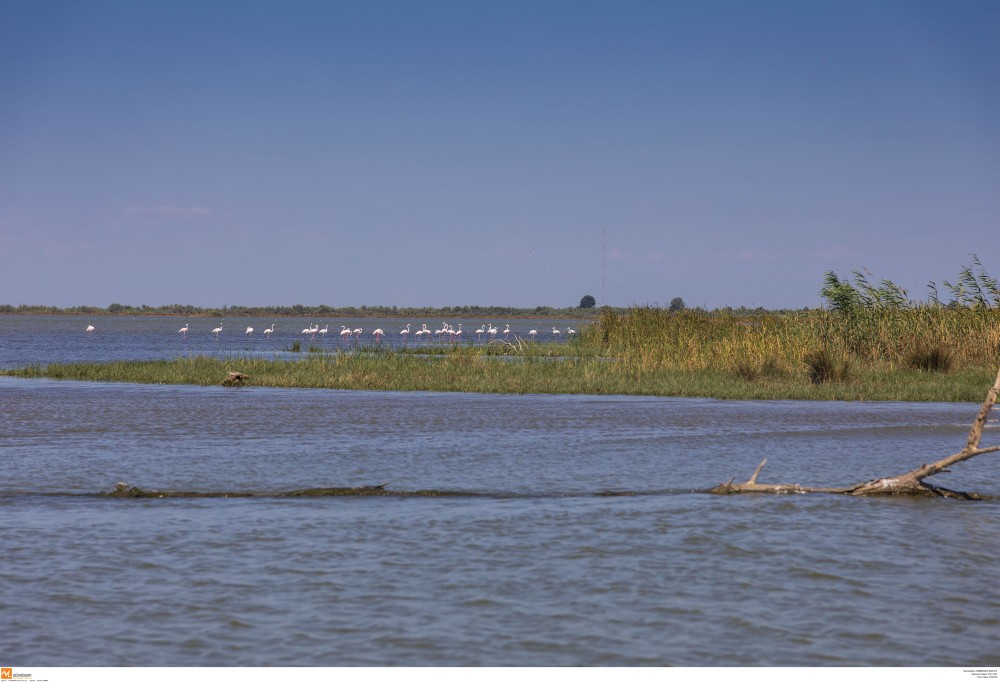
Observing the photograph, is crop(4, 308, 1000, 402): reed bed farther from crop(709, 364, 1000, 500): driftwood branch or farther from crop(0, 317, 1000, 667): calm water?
crop(709, 364, 1000, 500): driftwood branch

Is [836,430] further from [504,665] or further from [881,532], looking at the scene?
[504,665]

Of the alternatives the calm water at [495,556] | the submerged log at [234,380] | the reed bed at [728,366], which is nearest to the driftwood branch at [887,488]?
the calm water at [495,556]

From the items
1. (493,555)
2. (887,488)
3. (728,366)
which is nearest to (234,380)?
(728,366)

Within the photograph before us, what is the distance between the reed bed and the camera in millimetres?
25578

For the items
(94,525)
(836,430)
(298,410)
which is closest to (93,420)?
(298,410)

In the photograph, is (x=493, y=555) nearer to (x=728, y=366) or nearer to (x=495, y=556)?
(x=495, y=556)

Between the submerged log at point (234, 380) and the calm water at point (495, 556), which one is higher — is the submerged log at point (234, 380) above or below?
above

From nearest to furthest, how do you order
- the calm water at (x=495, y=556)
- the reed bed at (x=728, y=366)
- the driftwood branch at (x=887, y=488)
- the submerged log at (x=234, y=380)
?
the calm water at (x=495, y=556)
the driftwood branch at (x=887, y=488)
the reed bed at (x=728, y=366)
the submerged log at (x=234, y=380)

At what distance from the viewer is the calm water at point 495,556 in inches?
256

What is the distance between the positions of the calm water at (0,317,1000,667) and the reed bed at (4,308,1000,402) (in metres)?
8.46

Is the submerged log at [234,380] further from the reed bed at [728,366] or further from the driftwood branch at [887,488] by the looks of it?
the driftwood branch at [887,488]

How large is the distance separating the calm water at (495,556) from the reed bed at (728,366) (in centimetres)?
846

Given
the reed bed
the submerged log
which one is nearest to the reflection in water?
the reed bed

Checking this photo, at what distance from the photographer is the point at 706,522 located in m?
10.1
